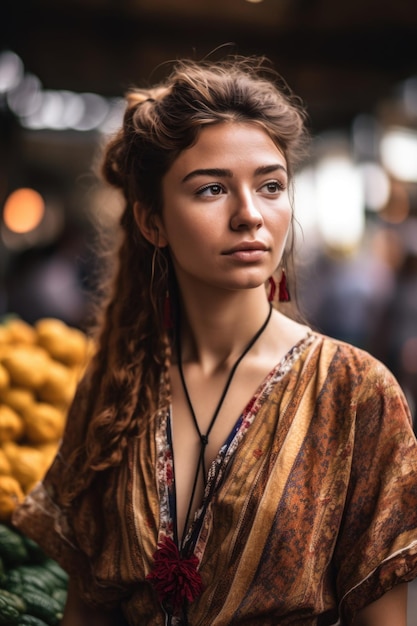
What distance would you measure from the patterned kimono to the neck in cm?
13

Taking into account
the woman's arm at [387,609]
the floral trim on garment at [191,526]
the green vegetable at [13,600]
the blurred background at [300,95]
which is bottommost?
the woman's arm at [387,609]

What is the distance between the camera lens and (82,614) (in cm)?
204

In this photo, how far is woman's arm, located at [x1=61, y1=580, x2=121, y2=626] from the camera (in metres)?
2.02

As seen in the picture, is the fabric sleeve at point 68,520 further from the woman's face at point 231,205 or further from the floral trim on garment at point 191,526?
the woman's face at point 231,205

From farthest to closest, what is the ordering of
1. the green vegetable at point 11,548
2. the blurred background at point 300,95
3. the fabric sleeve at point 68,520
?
the blurred background at point 300,95 < the green vegetable at point 11,548 < the fabric sleeve at point 68,520

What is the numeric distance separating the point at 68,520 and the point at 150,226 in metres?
0.84

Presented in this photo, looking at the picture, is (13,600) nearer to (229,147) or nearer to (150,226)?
(150,226)

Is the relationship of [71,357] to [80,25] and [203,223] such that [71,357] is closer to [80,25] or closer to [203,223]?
[203,223]

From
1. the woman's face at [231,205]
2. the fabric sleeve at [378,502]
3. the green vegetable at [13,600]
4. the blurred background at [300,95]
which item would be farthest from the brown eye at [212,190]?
the blurred background at [300,95]

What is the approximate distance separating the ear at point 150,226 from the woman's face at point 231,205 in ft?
A: 0.49

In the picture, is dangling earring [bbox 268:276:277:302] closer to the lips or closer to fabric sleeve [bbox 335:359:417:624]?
the lips

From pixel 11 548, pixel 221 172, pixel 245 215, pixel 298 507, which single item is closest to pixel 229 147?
pixel 221 172

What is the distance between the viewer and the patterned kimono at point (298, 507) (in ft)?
5.28

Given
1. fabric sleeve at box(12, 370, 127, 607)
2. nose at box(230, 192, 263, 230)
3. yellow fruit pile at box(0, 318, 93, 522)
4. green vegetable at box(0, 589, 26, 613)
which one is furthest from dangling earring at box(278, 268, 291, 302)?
green vegetable at box(0, 589, 26, 613)
